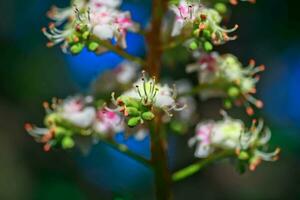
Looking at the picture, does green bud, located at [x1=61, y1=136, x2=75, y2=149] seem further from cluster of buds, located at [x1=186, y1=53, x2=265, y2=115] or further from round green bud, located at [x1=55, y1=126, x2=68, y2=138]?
cluster of buds, located at [x1=186, y1=53, x2=265, y2=115]

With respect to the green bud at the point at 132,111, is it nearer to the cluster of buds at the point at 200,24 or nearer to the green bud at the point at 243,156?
the cluster of buds at the point at 200,24

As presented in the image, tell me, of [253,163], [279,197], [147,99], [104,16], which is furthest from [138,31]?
[279,197]

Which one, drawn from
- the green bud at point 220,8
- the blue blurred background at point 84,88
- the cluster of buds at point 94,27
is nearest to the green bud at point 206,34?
the green bud at point 220,8

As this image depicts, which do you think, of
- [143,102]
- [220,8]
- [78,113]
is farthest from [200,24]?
[78,113]

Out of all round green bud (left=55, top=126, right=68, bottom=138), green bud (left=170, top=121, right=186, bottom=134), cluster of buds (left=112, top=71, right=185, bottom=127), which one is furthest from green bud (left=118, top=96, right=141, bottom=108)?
green bud (left=170, top=121, right=186, bottom=134)

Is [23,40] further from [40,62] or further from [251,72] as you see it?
[251,72]

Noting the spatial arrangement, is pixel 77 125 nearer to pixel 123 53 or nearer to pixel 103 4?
pixel 123 53
